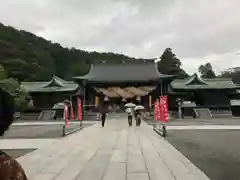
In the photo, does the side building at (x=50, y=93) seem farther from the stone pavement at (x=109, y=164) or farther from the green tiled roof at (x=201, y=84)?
the stone pavement at (x=109, y=164)

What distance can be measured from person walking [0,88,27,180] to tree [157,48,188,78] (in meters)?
73.4

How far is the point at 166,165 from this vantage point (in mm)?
8609

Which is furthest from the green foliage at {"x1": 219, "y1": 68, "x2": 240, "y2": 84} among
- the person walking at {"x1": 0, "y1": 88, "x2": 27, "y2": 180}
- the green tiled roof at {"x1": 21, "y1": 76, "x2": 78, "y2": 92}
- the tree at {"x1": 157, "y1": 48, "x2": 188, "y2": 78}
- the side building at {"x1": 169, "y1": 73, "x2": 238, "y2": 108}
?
the person walking at {"x1": 0, "y1": 88, "x2": 27, "y2": 180}

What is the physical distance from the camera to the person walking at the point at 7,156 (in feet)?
6.90

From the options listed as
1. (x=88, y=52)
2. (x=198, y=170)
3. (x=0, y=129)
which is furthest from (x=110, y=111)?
(x=88, y=52)

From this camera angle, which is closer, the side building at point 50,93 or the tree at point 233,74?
the side building at point 50,93

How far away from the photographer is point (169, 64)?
7738 centimetres

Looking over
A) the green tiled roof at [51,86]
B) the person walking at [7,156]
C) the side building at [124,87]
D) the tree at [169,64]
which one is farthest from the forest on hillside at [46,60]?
the person walking at [7,156]

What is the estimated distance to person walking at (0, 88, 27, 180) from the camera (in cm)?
210

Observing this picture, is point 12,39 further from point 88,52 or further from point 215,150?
point 215,150

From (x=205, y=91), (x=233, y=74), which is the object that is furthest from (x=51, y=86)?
(x=233, y=74)

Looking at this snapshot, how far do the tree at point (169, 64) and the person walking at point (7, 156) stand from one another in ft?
241

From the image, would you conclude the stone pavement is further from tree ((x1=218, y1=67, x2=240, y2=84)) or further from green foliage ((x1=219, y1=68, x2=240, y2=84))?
green foliage ((x1=219, y1=68, x2=240, y2=84))

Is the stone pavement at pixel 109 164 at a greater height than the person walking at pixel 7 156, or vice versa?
the person walking at pixel 7 156
